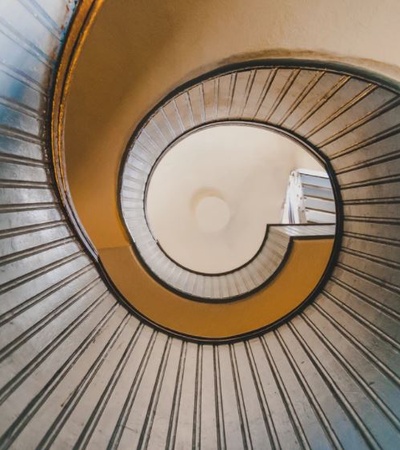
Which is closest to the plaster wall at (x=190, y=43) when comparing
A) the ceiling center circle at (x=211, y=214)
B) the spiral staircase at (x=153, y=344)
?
the spiral staircase at (x=153, y=344)

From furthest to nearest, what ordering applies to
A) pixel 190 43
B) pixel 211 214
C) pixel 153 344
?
pixel 211 214, pixel 153 344, pixel 190 43

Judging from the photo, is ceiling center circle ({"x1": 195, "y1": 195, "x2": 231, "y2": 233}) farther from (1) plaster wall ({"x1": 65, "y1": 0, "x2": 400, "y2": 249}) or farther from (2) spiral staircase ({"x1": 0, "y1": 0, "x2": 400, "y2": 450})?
(1) plaster wall ({"x1": 65, "y1": 0, "x2": 400, "y2": 249})

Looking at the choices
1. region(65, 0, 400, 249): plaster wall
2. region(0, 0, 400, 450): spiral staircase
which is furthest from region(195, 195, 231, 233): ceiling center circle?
region(65, 0, 400, 249): plaster wall

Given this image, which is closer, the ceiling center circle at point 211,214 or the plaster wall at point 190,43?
the plaster wall at point 190,43

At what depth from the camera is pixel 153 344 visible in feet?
8.79

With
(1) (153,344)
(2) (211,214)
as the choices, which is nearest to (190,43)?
(1) (153,344)

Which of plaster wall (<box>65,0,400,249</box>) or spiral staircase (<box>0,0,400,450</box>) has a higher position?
plaster wall (<box>65,0,400,249</box>)

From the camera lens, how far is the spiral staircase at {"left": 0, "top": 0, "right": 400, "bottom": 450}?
4.44ft

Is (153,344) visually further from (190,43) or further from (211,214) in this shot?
(211,214)

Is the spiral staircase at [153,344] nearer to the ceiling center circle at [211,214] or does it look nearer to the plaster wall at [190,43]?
the plaster wall at [190,43]

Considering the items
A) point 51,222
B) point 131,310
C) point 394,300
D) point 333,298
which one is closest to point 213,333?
point 131,310

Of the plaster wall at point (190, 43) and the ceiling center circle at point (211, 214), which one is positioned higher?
the plaster wall at point (190, 43)

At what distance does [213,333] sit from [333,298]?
4.70 ft

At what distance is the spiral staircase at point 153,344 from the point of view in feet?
4.44
